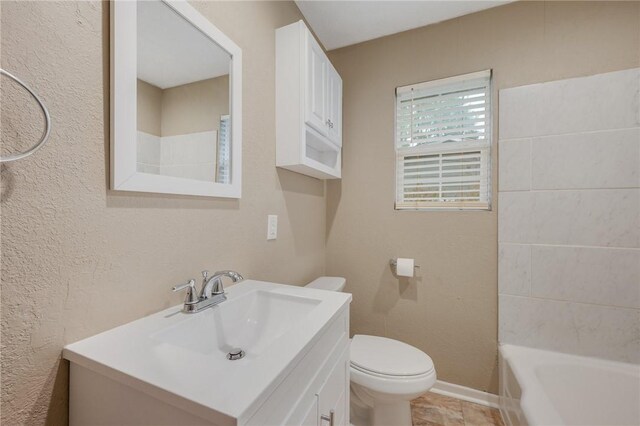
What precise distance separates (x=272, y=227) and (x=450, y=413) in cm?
156

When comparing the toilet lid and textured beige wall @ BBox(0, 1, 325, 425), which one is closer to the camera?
textured beige wall @ BBox(0, 1, 325, 425)

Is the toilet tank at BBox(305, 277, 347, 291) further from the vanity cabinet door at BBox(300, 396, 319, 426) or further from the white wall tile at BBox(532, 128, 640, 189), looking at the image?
→ the white wall tile at BBox(532, 128, 640, 189)

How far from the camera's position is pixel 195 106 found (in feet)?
3.20

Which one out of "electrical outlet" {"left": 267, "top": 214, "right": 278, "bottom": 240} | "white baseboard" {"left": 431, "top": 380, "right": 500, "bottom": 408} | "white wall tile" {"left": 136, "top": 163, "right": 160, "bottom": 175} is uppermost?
"white wall tile" {"left": 136, "top": 163, "right": 160, "bottom": 175}

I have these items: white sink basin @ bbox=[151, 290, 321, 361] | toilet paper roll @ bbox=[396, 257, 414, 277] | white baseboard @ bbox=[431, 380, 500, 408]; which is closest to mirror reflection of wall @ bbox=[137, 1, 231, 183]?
white sink basin @ bbox=[151, 290, 321, 361]

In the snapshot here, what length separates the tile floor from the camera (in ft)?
5.01

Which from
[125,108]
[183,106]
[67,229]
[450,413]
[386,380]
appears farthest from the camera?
[450,413]

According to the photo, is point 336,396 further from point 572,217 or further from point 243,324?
point 572,217

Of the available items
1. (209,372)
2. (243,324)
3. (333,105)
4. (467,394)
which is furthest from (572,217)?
(209,372)

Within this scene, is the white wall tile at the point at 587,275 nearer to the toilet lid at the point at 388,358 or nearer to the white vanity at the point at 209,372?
the toilet lid at the point at 388,358

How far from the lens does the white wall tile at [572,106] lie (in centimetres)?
141

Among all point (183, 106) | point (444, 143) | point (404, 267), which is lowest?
point (404, 267)

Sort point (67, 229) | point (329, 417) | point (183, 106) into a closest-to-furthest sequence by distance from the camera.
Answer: point (67, 229) < point (329, 417) < point (183, 106)

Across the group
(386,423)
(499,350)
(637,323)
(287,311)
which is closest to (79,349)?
(287,311)
